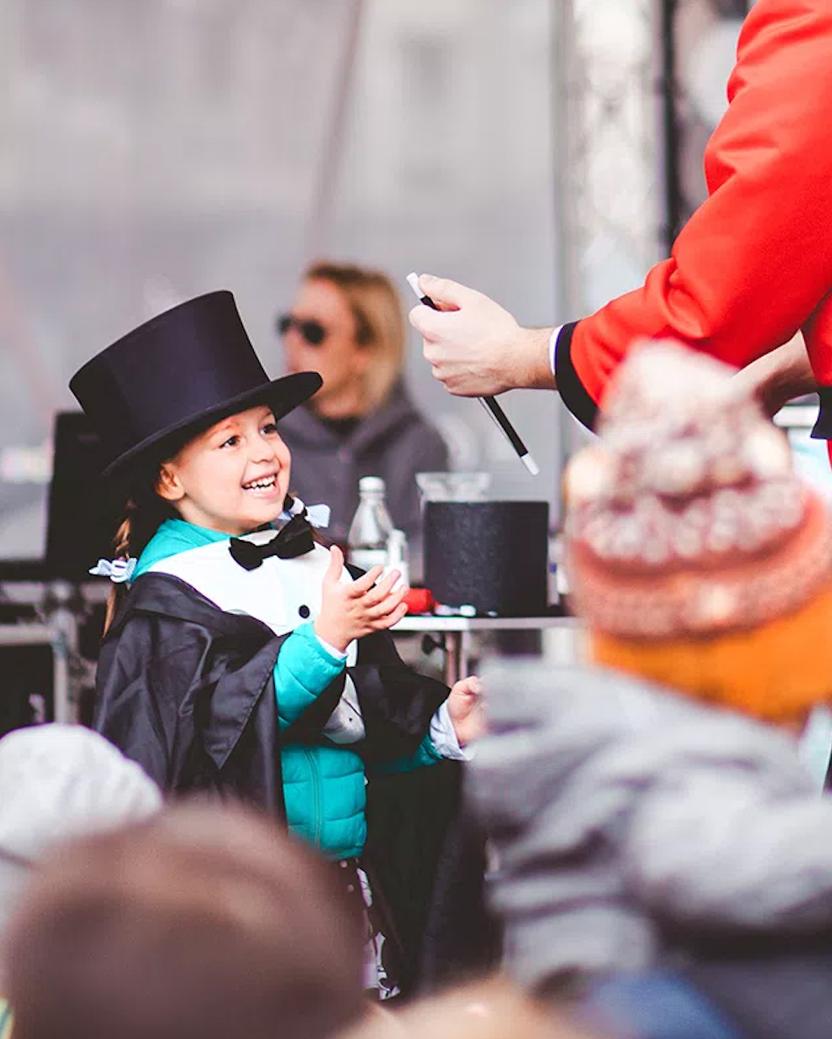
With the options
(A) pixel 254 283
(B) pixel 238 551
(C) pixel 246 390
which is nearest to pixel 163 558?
(B) pixel 238 551

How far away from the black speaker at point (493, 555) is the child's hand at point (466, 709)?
80 cm

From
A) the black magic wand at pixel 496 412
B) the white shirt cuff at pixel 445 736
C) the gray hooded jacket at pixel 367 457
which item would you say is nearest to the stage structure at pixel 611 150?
the gray hooded jacket at pixel 367 457

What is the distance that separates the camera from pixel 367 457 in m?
4.25

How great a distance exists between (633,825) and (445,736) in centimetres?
103

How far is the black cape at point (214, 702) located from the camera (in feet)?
5.53

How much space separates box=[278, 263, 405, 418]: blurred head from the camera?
414 centimetres

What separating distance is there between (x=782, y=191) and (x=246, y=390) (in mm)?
809

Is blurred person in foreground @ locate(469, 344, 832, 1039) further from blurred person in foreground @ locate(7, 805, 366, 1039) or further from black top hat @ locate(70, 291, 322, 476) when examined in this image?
black top hat @ locate(70, 291, 322, 476)

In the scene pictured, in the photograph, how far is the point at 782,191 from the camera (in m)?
1.25

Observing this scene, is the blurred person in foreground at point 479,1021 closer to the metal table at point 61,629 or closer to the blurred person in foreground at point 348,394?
the metal table at point 61,629

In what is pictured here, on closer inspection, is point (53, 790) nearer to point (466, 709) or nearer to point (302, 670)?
point (302, 670)

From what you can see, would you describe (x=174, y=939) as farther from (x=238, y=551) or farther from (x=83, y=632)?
(x=83, y=632)

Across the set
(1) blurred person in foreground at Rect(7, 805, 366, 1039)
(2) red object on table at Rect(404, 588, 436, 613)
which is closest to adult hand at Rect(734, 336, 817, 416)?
(1) blurred person in foreground at Rect(7, 805, 366, 1039)

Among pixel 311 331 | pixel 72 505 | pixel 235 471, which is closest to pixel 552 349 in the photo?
pixel 235 471
